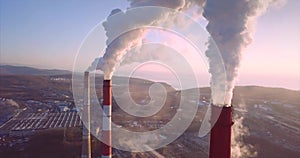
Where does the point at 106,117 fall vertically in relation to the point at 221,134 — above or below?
below

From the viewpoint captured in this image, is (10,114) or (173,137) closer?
(173,137)

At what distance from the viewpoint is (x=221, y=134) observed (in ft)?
19.1

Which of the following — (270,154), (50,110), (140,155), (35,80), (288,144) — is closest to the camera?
(140,155)

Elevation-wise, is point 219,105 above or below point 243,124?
above

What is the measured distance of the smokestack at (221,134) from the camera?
5.81 m

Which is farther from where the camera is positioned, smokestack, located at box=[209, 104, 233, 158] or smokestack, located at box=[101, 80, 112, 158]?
smokestack, located at box=[101, 80, 112, 158]

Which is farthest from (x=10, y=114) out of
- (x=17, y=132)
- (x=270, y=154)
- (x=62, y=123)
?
(x=270, y=154)

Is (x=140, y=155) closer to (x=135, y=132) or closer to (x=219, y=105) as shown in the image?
(x=135, y=132)

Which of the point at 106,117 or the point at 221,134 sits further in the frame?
the point at 106,117

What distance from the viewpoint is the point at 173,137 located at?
1027 inches

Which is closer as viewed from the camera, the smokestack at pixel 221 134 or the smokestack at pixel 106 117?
the smokestack at pixel 221 134

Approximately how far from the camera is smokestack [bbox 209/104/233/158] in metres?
5.81

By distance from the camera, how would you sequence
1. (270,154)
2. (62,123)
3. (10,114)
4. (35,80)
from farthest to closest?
(35,80) → (10,114) → (62,123) → (270,154)

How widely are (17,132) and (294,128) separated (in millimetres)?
29817
